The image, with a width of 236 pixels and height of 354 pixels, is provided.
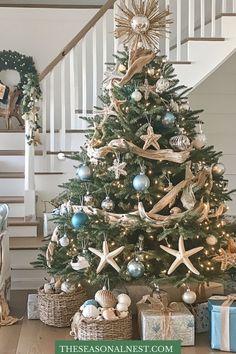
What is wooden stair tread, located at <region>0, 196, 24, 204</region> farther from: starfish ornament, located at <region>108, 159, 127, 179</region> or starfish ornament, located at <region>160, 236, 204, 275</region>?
starfish ornament, located at <region>160, 236, 204, 275</region>

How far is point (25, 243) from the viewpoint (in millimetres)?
4520

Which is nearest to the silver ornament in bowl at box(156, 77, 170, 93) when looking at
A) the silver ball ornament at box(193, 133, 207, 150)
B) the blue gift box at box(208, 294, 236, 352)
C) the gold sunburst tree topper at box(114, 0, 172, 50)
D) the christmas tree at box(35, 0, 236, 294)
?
the christmas tree at box(35, 0, 236, 294)

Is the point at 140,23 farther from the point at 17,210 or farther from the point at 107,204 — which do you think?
the point at 17,210

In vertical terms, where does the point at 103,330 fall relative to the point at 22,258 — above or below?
below

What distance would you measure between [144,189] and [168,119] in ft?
1.52

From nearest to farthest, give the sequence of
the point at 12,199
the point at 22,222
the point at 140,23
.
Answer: the point at 140,23, the point at 22,222, the point at 12,199

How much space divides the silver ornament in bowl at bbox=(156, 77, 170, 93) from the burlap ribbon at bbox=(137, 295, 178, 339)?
1.27m

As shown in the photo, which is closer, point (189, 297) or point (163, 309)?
point (163, 309)

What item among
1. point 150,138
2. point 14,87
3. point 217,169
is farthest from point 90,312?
point 14,87

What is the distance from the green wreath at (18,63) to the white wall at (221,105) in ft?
6.10

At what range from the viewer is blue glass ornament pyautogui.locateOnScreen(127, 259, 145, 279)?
334 centimetres

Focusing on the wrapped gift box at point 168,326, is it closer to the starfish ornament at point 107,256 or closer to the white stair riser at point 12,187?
the starfish ornament at point 107,256

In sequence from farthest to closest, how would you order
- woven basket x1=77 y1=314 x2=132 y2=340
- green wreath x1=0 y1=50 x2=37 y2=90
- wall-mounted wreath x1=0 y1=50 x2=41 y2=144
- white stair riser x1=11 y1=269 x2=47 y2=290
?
1. green wreath x1=0 y1=50 x2=37 y2=90
2. wall-mounted wreath x1=0 y1=50 x2=41 y2=144
3. white stair riser x1=11 y1=269 x2=47 y2=290
4. woven basket x1=77 y1=314 x2=132 y2=340

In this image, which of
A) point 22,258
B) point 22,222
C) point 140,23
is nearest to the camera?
point 140,23
